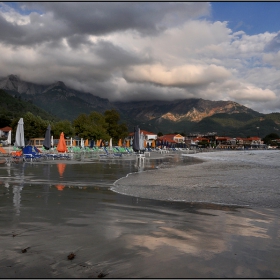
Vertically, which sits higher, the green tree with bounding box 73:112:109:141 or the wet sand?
the green tree with bounding box 73:112:109:141

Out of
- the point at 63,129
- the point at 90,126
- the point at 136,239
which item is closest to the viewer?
the point at 136,239

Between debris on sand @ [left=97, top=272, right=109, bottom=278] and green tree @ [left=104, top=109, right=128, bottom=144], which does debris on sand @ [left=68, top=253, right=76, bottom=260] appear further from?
green tree @ [left=104, top=109, right=128, bottom=144]

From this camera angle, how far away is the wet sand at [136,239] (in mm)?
3611

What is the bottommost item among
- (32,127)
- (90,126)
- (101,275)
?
(101,275)

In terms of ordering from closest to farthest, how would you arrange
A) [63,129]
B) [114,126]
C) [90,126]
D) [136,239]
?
1. [136,239]
2. [90,126]
3. [63,129]
4. [114,126]

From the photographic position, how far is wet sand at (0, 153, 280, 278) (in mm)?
3611

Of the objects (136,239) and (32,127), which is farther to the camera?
(32,127)

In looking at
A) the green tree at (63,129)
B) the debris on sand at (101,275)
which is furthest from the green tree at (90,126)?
the debris on sand at (101,275)

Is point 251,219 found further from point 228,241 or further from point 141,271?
point 141,271

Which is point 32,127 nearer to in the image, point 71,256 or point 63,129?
point 63,129

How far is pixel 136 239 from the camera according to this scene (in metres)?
4.73

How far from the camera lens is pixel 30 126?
192 feet

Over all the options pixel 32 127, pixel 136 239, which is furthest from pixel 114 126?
pixel 136 239

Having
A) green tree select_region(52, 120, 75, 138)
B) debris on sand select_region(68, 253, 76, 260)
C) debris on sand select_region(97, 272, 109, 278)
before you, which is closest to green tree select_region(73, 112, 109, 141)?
green tree select_region(52, 120, 75, 138)
